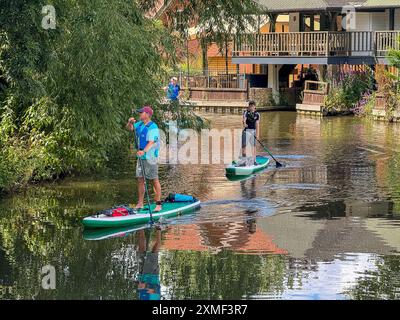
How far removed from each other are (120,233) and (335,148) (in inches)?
580

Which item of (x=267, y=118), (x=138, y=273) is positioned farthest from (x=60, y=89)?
(x=267, y=118)

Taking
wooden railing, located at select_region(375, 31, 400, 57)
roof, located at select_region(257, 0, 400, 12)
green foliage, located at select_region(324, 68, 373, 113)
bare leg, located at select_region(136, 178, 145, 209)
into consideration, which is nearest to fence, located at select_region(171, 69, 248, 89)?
roof, located at select_region(257, 0, 400, 12)

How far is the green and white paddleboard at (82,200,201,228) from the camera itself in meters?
17.0

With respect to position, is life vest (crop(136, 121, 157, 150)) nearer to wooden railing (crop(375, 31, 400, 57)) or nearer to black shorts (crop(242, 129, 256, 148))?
black shorts (crop(242, 129, 256, 148))

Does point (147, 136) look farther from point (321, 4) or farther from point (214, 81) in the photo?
point (214, 81)

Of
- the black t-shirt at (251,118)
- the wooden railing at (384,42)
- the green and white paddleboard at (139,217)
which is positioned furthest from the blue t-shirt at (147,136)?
the wooden railing at (384,42)

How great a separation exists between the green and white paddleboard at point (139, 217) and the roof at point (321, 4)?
91.4ft

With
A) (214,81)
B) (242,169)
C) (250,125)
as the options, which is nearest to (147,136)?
(242,169)

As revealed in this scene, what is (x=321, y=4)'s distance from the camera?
151 ft

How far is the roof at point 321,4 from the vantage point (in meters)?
44.5

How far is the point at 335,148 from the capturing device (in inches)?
1197

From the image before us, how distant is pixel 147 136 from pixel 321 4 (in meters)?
29.7

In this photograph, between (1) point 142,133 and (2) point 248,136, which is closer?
(1) point 142,133
